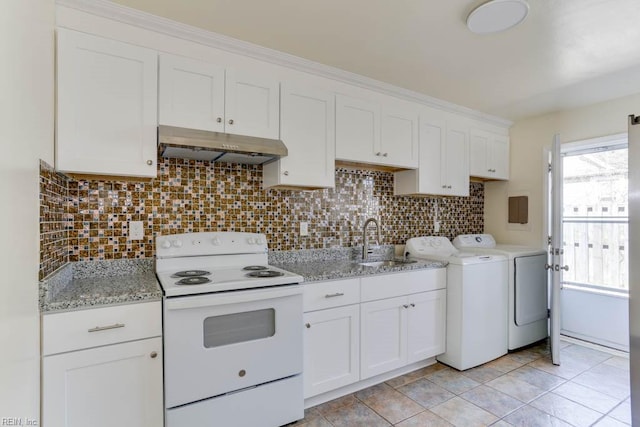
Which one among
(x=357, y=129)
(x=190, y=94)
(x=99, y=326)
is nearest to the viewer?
(x=99, y=326)

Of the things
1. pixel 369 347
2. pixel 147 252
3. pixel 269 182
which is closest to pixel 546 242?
pixel 369 347

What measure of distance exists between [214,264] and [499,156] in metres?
3.21

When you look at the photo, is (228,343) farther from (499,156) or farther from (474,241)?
(499,156)

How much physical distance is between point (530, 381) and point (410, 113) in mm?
2307

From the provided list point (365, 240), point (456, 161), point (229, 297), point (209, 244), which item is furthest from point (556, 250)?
point (209, 244)

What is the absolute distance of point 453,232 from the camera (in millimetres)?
3684

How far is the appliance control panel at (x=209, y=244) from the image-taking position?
2.05m

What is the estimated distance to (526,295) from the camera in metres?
3.06

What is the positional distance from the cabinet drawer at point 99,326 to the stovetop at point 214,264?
148 millimetres

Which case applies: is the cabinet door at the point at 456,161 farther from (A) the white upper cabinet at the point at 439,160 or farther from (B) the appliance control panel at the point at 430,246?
(B) the appliance control panel at the point at 430,246

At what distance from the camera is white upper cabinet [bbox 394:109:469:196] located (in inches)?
117

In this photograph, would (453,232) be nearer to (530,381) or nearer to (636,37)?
(530,381)

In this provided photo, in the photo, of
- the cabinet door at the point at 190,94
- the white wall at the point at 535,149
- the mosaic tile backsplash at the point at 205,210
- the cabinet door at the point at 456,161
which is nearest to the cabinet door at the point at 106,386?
the mosaic tile backsplash at the point at 205,210

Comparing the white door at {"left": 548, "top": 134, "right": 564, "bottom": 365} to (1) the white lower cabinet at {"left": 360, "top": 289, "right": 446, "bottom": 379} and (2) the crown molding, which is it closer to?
(1) the white lower cabinet at {"left": 360, "top": 289, "right": 446, "bottom": 379}
